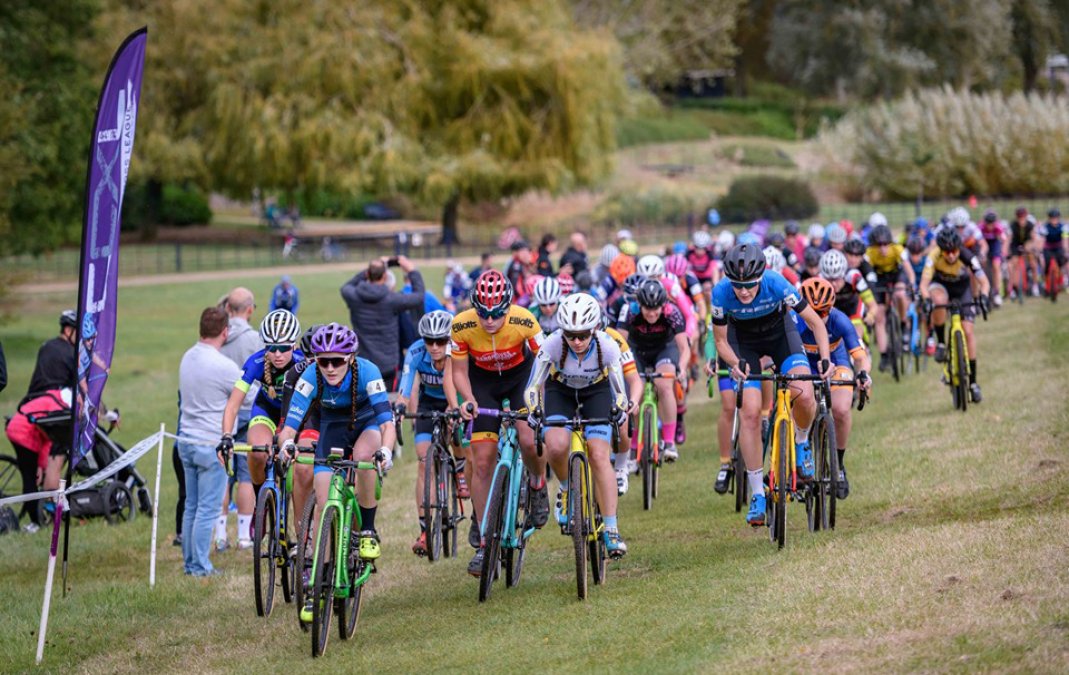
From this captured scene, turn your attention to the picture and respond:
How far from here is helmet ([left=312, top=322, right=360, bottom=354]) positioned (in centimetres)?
1010

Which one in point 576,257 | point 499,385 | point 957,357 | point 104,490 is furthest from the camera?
point 576,257

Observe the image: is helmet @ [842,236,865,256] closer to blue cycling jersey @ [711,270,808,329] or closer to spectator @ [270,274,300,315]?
spectator @ [270,274,300,315]

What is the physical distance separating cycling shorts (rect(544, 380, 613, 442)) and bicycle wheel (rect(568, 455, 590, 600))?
57 cm

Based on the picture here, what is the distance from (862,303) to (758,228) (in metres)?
11.7

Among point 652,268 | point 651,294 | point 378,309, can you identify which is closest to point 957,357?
point 652,268

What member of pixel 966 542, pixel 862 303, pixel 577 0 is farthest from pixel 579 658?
pixel 577 0

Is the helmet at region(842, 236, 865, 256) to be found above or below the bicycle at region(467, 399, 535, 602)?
above

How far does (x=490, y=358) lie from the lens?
11.6 meters

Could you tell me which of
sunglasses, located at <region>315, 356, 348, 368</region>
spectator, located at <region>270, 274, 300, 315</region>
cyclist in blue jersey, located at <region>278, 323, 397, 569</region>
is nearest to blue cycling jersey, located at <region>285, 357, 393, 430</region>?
cyclist in blue jersey, located at <region>278, 323, 397, 569</region>

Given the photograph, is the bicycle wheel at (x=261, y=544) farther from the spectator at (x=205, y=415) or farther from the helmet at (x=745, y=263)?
the helmet at (x=745, y=263)

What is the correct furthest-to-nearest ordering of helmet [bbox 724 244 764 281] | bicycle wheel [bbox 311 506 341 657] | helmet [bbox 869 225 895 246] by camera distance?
helmet [bbox 869 225 895 246] < helmet [bbox 724 244 764 281] < bicycle wheel [bbox 311 506 341 657]

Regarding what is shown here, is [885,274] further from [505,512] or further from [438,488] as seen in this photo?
[505,512]

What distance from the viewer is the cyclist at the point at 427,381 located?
12562 mm

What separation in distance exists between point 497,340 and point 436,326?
4.00 ft
